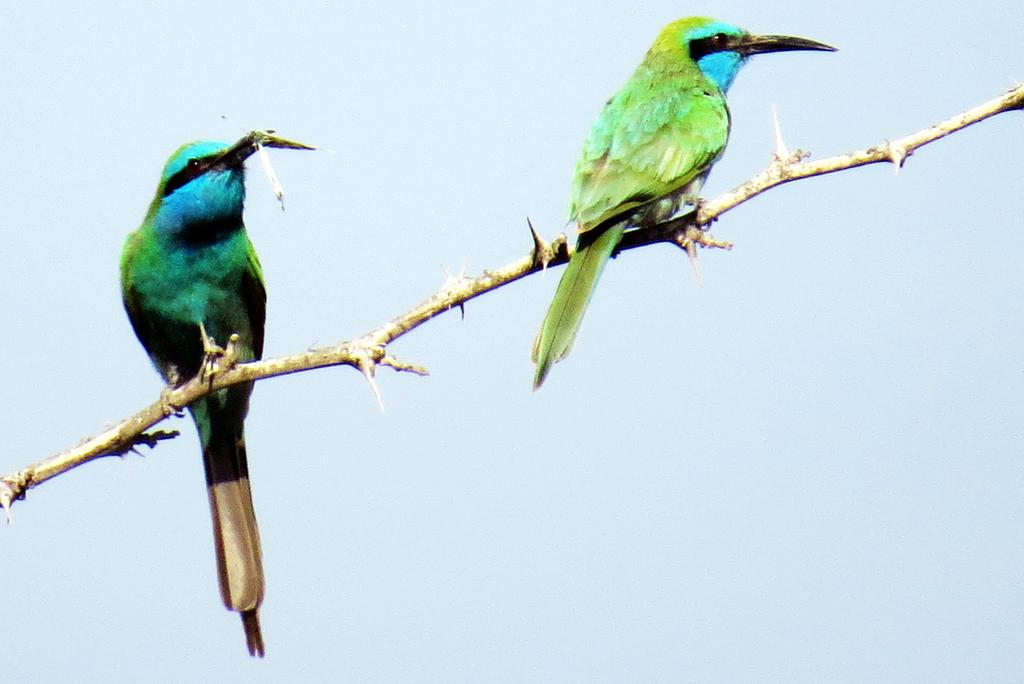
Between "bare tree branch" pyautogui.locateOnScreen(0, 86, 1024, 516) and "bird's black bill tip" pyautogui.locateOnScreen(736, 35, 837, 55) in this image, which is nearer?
"bare tree branch" pyautogui.locateOnScreen(0, 86, 1024, 516)

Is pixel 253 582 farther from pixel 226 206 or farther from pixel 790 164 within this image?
pixel 790 164

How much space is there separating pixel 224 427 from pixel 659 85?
2.45m

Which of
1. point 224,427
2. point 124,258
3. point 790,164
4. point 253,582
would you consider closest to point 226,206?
point 124,258

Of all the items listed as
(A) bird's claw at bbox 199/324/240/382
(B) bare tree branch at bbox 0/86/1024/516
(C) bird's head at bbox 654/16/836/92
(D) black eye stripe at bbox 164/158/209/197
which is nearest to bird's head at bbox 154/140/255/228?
(D) black eye stripe at bbox 164/158/209/197

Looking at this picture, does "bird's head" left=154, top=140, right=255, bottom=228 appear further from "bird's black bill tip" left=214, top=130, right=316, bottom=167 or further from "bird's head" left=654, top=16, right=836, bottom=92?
"bird's head" left=654, top=16, right=836, bottom=92

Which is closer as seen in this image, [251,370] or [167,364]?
[251,370]

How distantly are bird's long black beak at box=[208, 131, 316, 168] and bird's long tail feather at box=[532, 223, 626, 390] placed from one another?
1.02 metres

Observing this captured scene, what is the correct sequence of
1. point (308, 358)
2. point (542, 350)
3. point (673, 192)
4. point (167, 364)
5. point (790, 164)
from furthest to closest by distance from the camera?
point (167, 364), point (673, 192), point (542, 350), point (790, 164), point (308, 358)

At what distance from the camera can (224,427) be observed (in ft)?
19.4

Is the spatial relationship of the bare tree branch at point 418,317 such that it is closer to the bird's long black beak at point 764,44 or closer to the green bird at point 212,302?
the green bird at point 212,302

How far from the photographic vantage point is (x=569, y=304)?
467 centimetres

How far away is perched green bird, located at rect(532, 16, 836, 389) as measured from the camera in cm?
473

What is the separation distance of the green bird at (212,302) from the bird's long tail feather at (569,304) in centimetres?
141

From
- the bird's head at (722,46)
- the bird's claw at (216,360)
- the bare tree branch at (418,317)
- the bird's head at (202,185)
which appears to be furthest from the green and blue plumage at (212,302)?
the bird's head at (722,46)
